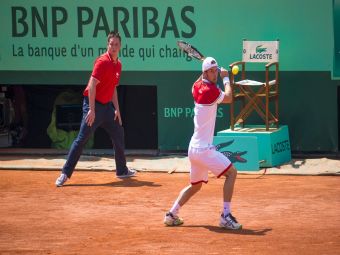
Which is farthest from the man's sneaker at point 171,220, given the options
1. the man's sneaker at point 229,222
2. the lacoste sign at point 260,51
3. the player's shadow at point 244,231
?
the lacoste sign at point 260,51

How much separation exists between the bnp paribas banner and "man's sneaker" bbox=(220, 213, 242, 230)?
525 centimetres

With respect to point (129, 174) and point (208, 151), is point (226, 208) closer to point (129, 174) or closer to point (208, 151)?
point (208, 151)

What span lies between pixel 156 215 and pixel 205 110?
4.71 feet

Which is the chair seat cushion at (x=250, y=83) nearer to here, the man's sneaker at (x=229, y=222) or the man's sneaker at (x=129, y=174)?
the man's sneaker at (x=129, y=174)

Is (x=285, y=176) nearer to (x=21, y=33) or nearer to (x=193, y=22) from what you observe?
(x=193, y=22)

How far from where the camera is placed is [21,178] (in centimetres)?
1245

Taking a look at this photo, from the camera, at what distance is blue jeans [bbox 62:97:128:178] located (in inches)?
460

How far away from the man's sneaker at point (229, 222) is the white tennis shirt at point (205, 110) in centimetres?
75

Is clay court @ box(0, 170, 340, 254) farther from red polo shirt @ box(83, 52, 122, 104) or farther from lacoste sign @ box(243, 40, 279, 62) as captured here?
lacoste sign @ box(243, 40, 279, 62)

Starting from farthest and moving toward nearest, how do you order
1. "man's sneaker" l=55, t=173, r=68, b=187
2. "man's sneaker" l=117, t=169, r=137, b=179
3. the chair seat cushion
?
1. the chair seat cushion
2. "man's sneaker" l=117, t=169, r=137, b=179
3. "man's sneaker" l=55, t=173, r=68, b=187

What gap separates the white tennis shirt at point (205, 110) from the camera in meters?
8.98

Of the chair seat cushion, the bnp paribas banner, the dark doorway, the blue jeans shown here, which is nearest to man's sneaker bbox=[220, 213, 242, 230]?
the blue jeans

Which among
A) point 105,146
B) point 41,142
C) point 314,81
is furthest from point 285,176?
point 41,142

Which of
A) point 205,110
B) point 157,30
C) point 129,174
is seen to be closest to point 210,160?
point 205,110
